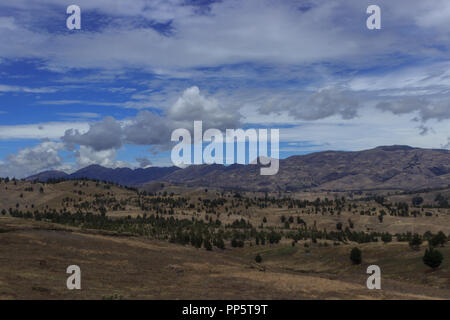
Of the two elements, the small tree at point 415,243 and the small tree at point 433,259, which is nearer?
the small tree at point 433,259

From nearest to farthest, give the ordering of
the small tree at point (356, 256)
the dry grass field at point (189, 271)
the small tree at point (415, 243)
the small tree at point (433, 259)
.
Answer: the dry grass field at point (189, 271)
the small tree at point (433, 259)
the small tree at point (415, 243)
the small tree at point (356, 256)

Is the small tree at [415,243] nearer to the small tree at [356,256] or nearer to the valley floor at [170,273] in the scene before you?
the valley floor at [170,273]

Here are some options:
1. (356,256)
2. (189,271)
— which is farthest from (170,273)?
(356,256)

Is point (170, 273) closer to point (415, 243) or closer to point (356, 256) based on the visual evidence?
point (356, 256)

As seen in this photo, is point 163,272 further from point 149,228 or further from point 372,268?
point 149,228

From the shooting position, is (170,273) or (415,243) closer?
(170,273)

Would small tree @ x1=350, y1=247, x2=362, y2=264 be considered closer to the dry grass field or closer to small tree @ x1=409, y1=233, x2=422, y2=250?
the dry grass field

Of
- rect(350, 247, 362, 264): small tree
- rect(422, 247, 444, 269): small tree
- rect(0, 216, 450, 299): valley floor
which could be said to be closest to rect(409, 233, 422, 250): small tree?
rect(0, 216, 450, 299): valley floor

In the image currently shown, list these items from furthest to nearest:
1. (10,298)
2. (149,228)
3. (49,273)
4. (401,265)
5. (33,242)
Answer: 1. (149,228)
2. (401,265)
3. (33,242)
4. (49,273)
5. (10,298)

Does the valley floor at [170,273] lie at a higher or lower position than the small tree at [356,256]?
higher

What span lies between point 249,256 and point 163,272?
44.2 m

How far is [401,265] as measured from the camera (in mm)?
49781

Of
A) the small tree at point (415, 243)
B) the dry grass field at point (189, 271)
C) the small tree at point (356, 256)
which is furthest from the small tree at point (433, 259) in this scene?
the small tree at point (356, 256)
